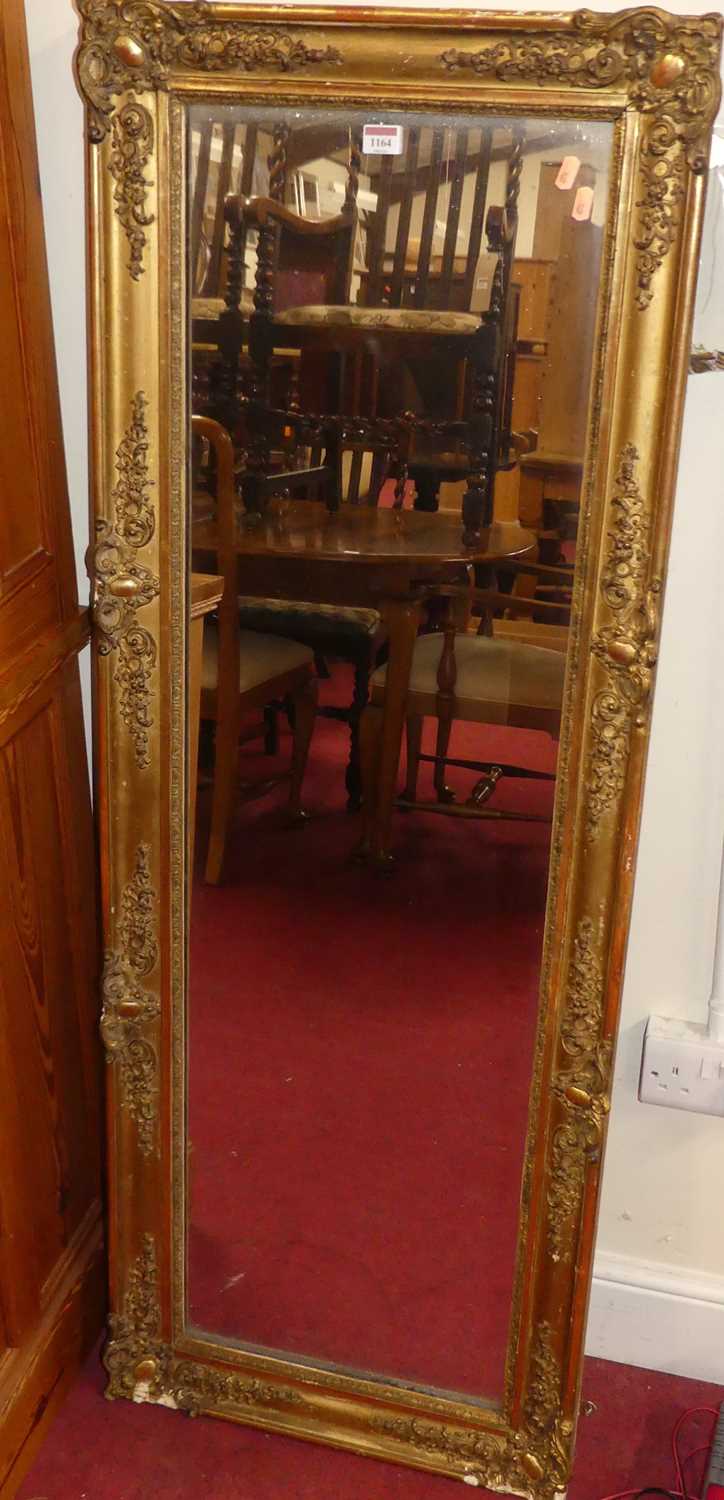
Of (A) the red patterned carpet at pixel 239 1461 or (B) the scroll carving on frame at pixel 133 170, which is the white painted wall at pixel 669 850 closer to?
(A) the red patterned carpet at pixel 239 1461

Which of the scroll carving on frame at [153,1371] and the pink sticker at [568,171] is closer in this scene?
the pink sticker at [568,171]

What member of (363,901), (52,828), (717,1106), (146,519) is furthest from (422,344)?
(717,1106)

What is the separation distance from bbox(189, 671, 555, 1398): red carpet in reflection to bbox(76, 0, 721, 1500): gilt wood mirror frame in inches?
1.4

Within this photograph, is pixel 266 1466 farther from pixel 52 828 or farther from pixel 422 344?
pixel 422 344

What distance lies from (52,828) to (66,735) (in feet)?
0.40

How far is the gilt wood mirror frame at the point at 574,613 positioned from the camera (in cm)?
127

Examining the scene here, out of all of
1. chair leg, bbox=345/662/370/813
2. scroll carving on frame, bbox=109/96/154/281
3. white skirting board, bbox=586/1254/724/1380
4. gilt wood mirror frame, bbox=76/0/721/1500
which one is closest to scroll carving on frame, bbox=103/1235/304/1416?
gilt wood mirror frame, bbox=76/0/721/1500

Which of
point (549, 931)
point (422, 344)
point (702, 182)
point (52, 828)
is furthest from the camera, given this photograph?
point (52, 828)

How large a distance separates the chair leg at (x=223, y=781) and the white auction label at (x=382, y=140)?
2.09 feet

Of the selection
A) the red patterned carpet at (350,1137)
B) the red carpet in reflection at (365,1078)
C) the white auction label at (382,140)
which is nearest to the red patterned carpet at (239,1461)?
the red patterned carpet at (350,1137)

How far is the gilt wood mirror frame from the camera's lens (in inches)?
50.0

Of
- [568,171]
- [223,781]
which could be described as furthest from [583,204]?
[223,781]

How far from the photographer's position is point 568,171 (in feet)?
4.24

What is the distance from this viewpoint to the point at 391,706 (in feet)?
4.91
